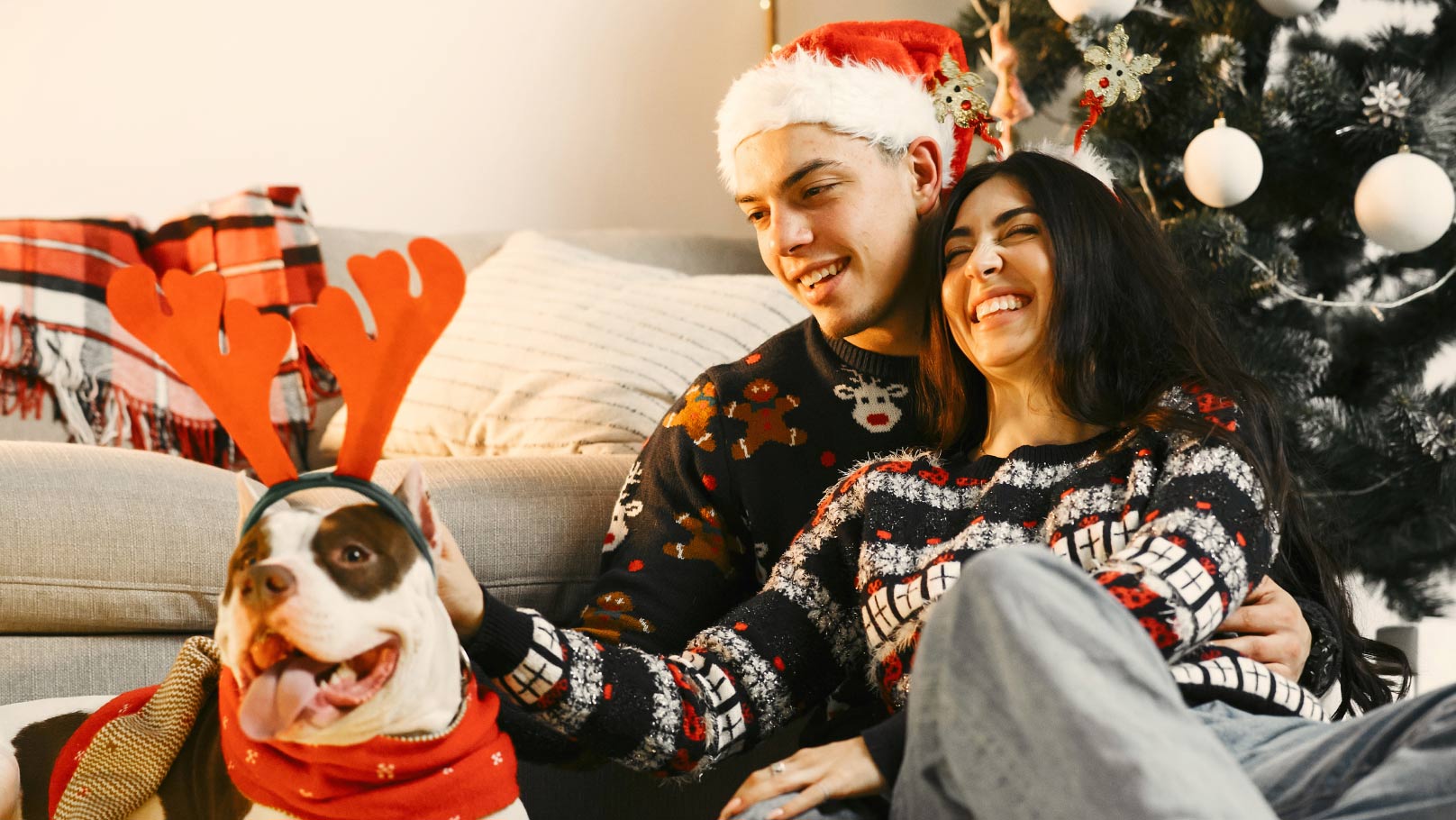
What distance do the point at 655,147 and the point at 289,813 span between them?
2.16 metres

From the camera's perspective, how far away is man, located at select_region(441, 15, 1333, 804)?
1.36 metres

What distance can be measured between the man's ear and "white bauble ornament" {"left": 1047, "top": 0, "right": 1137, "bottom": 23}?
555mm

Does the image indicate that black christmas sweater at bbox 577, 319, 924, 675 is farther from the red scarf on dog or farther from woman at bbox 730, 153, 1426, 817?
the red scarf on dog

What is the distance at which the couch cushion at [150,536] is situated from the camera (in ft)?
3.97

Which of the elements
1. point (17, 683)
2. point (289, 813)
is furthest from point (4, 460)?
point (289, 813)

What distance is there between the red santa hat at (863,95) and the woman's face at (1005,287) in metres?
0.24

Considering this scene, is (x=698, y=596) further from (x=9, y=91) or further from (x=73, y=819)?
(x=9, y=91)

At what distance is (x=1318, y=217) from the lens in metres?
2.06

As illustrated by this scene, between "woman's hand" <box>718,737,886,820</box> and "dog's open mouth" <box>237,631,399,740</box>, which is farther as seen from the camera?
"woman's hand" <box>718,737,886,820</box>

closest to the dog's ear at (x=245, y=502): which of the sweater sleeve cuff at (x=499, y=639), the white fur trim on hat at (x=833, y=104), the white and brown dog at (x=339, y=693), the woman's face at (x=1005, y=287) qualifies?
the white and brown dog at (x=339, y=693)

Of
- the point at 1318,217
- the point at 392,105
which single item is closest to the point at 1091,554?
the point at 1318,217

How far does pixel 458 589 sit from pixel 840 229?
64 centimetres

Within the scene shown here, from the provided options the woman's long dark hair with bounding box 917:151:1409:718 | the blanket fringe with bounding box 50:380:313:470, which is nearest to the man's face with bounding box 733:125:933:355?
the woman's long dark hair with bounding box 917:151:1409:718

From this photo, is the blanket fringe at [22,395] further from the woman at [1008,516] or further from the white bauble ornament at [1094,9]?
the white bauble ornament at [1094,9]
